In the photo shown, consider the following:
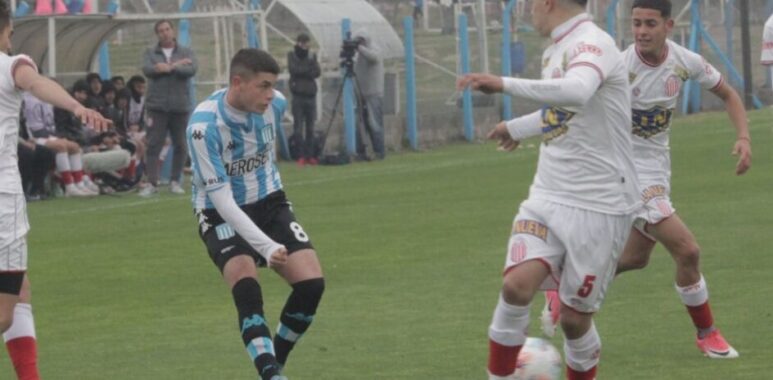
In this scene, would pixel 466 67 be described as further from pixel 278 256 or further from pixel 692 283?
pixel 278 256

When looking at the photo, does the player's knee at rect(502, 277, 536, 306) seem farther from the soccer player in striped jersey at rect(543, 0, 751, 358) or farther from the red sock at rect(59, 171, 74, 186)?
the red sock at rect(59, 171, 74, 186)

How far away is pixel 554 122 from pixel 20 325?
282 cm

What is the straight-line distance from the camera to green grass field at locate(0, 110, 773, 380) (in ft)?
31.0

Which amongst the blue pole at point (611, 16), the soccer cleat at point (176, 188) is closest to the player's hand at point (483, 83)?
the soccer cleat at point (176, 188)

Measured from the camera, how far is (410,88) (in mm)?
29734

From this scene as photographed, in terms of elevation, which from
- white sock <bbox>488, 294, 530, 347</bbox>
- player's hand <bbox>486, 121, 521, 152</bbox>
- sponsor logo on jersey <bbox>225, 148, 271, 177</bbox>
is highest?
player's hand <bbox>486, 121, 521, 152</bbox>

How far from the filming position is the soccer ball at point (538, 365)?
25.2ft

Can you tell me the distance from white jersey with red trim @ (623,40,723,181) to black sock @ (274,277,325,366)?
195 cm

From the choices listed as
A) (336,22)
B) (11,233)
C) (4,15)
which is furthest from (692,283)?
(336,22)

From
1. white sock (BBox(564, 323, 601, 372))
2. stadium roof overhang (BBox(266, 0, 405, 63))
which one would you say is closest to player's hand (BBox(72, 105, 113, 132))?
white sock (BBox(564, 323, 601, 372))

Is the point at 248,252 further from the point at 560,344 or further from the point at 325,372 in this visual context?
the point at 560,344

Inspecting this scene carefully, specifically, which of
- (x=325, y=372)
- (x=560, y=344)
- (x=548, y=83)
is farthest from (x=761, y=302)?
(x=548, y=83)

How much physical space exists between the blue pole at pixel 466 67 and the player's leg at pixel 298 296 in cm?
2197

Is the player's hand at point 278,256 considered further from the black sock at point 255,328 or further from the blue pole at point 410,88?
the blue pole at point 410,88
